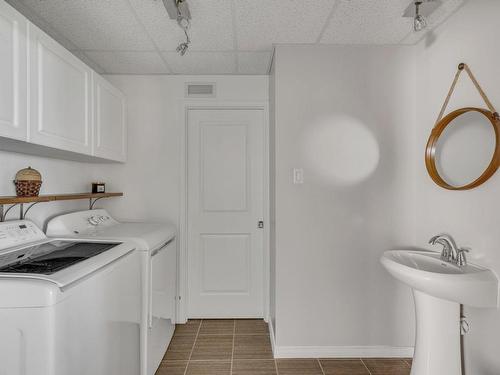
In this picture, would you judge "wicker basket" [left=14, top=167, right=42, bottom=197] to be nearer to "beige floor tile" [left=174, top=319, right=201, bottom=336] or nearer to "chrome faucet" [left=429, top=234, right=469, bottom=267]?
"beige floor tile" [left=174, top=319, right=201, bottom=336]

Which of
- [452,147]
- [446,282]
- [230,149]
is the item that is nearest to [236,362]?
[446,282]

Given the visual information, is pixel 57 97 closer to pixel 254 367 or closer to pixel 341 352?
pixel 254 367

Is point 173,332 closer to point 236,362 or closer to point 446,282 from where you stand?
point 236,362

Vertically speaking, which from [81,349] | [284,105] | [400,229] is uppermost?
[284,105]

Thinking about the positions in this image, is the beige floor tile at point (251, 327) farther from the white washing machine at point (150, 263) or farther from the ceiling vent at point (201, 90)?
the ceiling vent at point (201, 90)

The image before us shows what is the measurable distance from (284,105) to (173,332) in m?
2.20

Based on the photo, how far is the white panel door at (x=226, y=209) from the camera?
2889 mm

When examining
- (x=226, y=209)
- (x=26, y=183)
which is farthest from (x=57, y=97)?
(x=226, y=209)

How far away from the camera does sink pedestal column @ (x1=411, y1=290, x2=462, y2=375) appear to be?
5.48ft

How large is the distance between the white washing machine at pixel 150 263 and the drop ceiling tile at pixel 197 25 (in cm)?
142

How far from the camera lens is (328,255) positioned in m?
2.28

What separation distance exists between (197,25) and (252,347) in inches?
97.4

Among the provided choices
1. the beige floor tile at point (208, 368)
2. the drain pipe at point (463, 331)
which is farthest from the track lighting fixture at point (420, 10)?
the beige floor tile at point (208, 368)

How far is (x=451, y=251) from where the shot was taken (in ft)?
5.81
